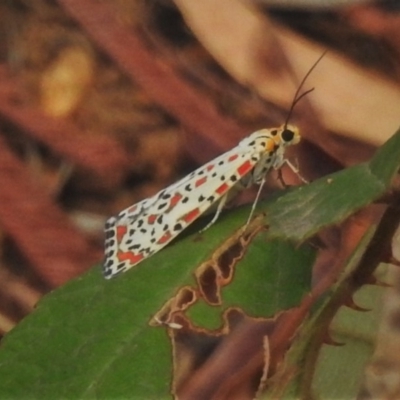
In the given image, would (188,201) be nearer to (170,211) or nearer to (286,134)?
(170,211)

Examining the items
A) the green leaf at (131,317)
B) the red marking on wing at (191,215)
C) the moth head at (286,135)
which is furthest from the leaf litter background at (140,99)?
the green leaf at (131,317)

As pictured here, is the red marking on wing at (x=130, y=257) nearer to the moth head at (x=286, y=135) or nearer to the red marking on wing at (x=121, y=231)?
the red marking on wing at (x=121, y=231)

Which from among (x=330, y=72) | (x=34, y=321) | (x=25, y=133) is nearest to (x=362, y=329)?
(x=34, y=321)

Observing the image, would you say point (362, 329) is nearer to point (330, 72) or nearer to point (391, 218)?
point (391, 218)

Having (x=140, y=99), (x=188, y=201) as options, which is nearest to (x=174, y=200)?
(x=188, y=201)

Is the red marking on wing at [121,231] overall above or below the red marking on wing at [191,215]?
above

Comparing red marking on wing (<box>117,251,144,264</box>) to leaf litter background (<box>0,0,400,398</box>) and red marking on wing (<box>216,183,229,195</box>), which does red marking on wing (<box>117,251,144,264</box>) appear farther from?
leaf litter background (<box>0,0,400,398</box>)
